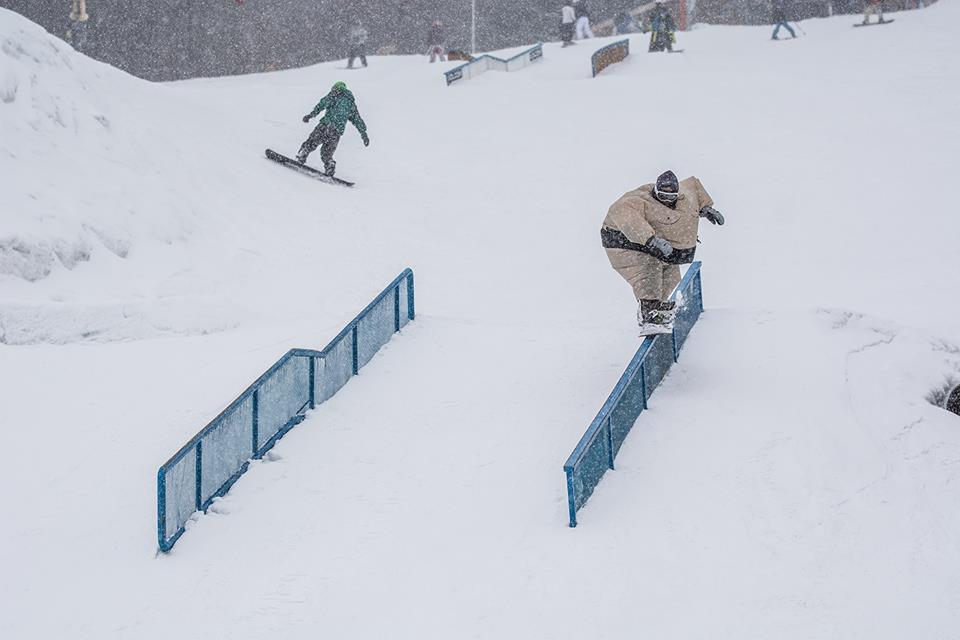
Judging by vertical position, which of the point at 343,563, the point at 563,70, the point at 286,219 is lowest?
the point at 343,563

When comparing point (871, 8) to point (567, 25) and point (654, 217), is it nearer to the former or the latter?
point (567, 25)

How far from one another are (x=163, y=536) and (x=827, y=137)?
14455 millimetres

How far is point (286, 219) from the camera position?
14031 millimetres

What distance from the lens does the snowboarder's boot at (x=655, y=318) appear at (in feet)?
26.5

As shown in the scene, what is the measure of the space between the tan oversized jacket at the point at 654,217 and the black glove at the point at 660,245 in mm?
93

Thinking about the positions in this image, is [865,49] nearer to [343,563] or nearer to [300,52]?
[300,52]

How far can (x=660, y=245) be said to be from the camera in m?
7.74

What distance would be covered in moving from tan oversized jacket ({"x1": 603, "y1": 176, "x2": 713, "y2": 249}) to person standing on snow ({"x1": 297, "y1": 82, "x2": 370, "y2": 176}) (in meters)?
8.15

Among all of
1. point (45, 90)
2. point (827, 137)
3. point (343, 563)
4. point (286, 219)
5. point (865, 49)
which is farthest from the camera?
point (865, 49)

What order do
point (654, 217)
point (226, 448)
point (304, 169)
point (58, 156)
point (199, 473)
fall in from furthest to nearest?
point (304, 169) → point (58, 156) → point (654, 217) → point (226, 448) → point (199, 473)

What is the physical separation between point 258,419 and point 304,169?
928cm

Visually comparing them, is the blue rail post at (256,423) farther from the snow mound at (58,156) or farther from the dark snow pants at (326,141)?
the dark snow pants at (326,141)

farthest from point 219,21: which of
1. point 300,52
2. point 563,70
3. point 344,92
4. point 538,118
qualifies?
point 344,92

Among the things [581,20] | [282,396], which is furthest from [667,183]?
[581,20]
